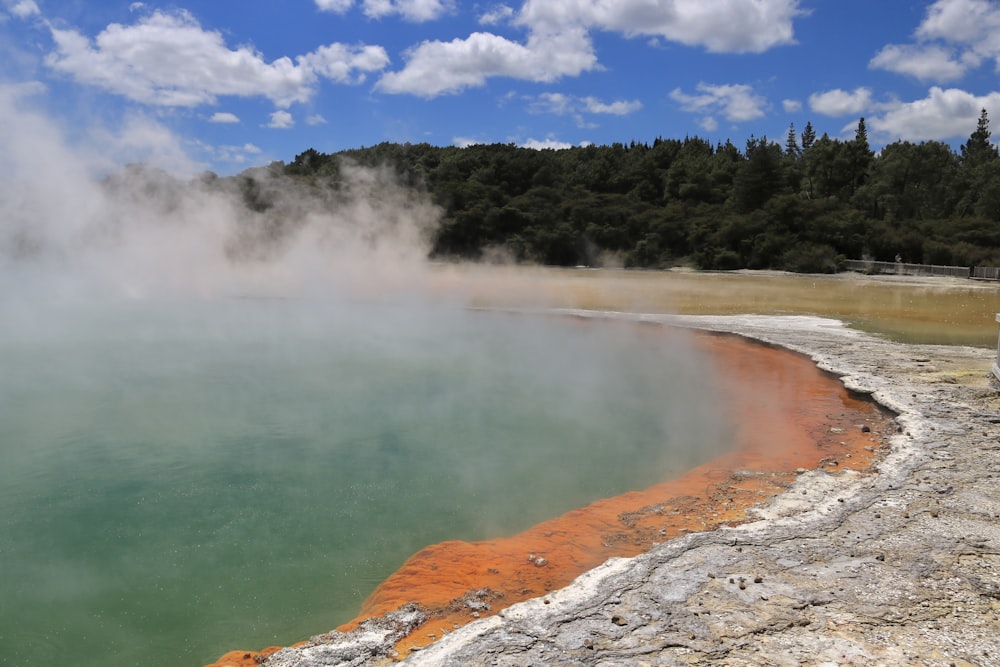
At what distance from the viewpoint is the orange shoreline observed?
3.70m

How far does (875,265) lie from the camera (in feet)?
104

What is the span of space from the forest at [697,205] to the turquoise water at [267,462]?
49.6ft

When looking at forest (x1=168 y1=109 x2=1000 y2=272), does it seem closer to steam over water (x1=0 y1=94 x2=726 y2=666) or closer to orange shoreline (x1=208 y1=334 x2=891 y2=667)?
steam over water (x1=0 y1=94 x2=726 y2=666)

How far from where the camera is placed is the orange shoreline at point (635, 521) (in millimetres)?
3697

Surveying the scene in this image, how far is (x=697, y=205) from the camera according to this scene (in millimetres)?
42719

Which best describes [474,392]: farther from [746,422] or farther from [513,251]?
[513,251]

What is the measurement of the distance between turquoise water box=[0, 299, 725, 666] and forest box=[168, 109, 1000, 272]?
15.1 m

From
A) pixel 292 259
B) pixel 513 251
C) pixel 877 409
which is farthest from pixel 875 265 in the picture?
pixel 877 409

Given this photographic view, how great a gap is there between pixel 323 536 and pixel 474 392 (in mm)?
3800

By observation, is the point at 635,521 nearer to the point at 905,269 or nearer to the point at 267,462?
the point at 267,462

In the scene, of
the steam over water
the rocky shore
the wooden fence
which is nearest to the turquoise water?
the steam over water

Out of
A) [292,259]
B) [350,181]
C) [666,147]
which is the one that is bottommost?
[292,259]

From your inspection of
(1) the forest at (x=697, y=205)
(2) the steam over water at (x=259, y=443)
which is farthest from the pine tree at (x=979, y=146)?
(2) the steam over water at (x=259, y=443)

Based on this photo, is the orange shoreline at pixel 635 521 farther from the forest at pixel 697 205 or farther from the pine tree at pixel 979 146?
the pine tree at pixel 979 146
